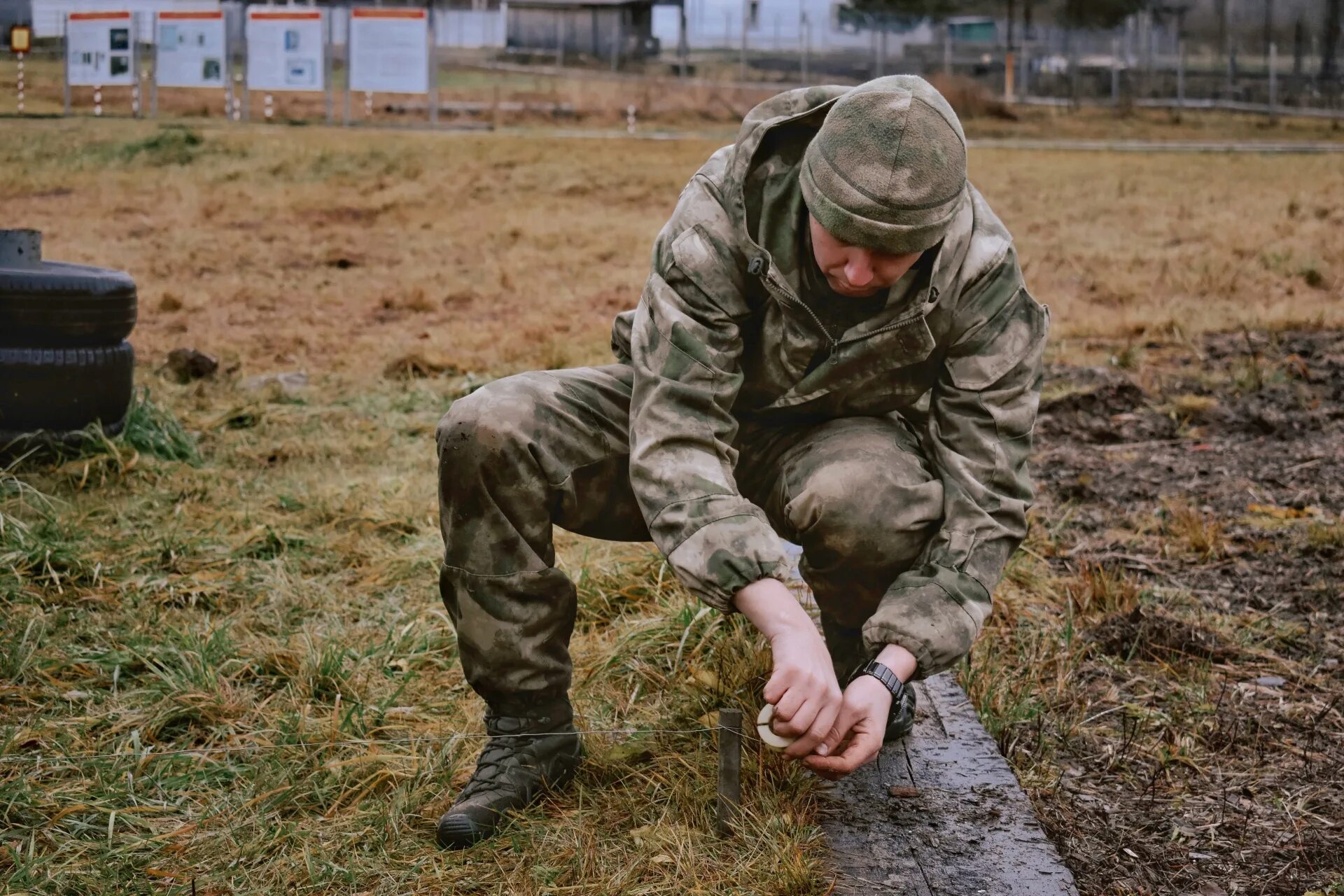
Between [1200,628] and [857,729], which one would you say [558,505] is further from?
[1200,628]

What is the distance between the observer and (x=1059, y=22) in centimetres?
2992

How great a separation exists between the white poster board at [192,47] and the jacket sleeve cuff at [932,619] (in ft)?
58.5

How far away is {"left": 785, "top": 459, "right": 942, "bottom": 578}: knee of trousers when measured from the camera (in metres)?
2.40

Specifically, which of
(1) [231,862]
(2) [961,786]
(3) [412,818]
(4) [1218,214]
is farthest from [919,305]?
(4) [1218,214]

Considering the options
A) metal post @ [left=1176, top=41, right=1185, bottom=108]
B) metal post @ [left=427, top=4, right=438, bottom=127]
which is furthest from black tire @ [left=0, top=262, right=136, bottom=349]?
metal post @ [left=1176, top=41, right=1185, bottom=108]

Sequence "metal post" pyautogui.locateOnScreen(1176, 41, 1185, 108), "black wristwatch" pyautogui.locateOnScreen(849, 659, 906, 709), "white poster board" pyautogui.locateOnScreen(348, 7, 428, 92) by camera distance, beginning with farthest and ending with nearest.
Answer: "metal post" pyautogui.locateOnScreen(1176, 41, 1185, 108), "white poster board" pyautogui.locateOnScreen(348, 7, 428, 92), "black wristwatch" pyautogui.locateOnScreen(849, 659, 906, 709)

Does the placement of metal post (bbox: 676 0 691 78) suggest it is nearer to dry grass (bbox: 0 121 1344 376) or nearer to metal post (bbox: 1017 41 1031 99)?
metal post (bbox: 1017 41 1031 99)

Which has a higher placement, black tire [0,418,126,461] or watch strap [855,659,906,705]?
black tire [0,418,126,461]

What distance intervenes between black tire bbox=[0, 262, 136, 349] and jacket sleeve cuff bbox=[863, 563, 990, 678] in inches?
151

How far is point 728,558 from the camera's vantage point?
2.10 m

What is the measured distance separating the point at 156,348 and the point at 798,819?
6.18m

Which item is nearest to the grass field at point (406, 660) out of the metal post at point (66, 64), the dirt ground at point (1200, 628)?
the dirt ground at point (1200, 628)

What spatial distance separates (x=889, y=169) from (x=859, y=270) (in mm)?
196

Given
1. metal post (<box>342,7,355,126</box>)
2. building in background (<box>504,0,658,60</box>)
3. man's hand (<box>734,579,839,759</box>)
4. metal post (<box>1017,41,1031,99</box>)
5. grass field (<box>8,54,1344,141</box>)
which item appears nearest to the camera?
man's hand (<box>734,579,839,759</box>)
